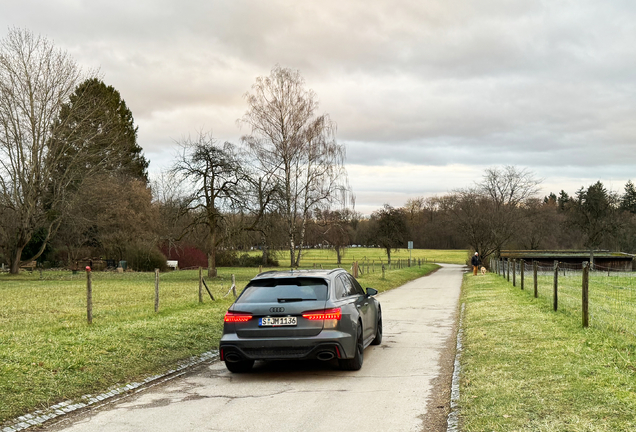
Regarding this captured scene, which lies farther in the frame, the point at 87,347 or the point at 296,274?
the point at 87,347

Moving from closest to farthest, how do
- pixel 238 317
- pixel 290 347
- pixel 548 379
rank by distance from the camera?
pixel 548 379
pixel 290 347
pixel 238 317

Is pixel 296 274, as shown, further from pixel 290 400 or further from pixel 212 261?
pixel 212 261

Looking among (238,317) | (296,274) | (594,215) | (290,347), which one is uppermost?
(594,215)

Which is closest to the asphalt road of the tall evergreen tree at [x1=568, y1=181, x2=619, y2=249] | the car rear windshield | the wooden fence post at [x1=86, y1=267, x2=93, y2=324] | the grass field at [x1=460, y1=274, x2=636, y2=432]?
the grass field at [x1=460, y1=274, x2=636, y2=432]

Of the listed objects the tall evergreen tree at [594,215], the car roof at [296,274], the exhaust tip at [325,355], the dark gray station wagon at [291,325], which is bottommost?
the exhaust tip at [325,355]

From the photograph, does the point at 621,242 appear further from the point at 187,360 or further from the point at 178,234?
the point at 187,360

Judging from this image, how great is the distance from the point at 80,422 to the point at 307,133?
122 feet

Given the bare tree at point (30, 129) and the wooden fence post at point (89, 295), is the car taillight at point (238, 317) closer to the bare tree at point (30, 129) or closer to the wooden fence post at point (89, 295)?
the wooden fence post at point (89, 295)

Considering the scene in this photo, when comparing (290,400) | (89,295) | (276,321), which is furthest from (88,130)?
(290,400)

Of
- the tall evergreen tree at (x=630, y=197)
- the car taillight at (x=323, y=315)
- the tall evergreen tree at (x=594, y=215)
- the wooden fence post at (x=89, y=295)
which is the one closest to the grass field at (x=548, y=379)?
the car taillight at (x=323, y=315)

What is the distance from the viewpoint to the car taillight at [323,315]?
8.44 m

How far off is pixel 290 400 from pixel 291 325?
4.45ft

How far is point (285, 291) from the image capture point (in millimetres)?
8883

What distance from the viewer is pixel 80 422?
21.0 feet
